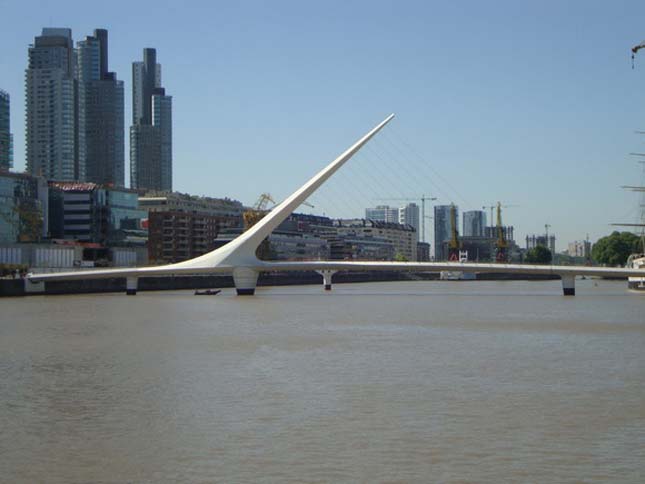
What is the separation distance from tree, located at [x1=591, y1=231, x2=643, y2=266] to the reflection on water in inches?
2739

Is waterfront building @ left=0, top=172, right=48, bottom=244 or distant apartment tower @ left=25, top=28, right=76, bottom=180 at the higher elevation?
distant apartment tower @ left=25, top=28, right=76, bottom=180

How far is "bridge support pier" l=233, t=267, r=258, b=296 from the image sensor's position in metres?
45.0

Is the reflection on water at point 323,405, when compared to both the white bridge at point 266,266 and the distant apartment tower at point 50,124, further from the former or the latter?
the distant apartment tower at point 50,124

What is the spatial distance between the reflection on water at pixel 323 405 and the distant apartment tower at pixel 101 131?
124196 mm

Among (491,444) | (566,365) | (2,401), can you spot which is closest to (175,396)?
(2,401)

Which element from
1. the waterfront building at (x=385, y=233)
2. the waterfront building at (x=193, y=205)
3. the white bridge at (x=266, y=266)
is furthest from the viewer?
the waterfront building at (x=385, y=233)

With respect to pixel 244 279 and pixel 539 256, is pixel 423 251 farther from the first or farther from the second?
pixel 244 279

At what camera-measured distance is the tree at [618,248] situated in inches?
3529

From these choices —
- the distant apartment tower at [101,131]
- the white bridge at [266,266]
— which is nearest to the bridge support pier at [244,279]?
the white bridge at [266,266]

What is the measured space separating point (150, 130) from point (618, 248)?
96231mm

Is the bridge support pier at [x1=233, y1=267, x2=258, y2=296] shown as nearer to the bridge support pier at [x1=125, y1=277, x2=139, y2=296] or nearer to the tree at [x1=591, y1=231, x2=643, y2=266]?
the bridge support pier at [x1=125, y1=277, x2=139, y2=296]

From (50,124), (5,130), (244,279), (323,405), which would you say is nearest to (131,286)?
(244,279)

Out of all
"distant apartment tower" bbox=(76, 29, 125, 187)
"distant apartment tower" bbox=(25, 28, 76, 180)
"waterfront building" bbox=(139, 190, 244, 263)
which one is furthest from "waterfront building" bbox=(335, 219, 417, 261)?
"waterfront building" bbox=(139, 190, 244, 263)

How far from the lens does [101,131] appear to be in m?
148
